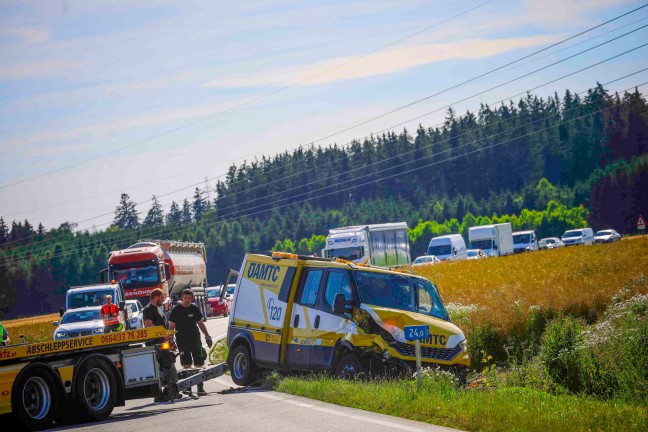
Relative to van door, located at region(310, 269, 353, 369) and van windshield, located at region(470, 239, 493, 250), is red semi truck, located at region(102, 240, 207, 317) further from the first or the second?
van windshield, located at region(470, 239, 493, 250)

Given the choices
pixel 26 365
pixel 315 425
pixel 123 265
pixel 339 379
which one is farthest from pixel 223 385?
pixel 123 265

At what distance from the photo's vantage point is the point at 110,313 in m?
26.3

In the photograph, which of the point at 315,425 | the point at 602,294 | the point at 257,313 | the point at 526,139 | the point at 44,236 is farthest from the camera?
the point at 44,236

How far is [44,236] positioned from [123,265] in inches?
6199

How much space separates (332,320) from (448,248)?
158 feet

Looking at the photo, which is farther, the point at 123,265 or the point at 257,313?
the point at 123,265

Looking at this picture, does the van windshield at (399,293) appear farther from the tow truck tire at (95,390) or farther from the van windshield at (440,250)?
the van windshield at (440,250)

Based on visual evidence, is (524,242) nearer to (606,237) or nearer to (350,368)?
(606,237)

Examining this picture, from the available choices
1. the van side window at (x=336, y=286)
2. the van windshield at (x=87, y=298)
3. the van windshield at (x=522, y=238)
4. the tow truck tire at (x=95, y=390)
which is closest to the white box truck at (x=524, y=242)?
the van windshield at (x=522, y=238)

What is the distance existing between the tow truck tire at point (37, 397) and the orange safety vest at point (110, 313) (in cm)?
1243

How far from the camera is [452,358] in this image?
655 inches

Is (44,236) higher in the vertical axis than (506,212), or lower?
higher

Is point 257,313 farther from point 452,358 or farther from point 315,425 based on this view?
point 315,425

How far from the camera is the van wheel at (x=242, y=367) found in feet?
60.8
